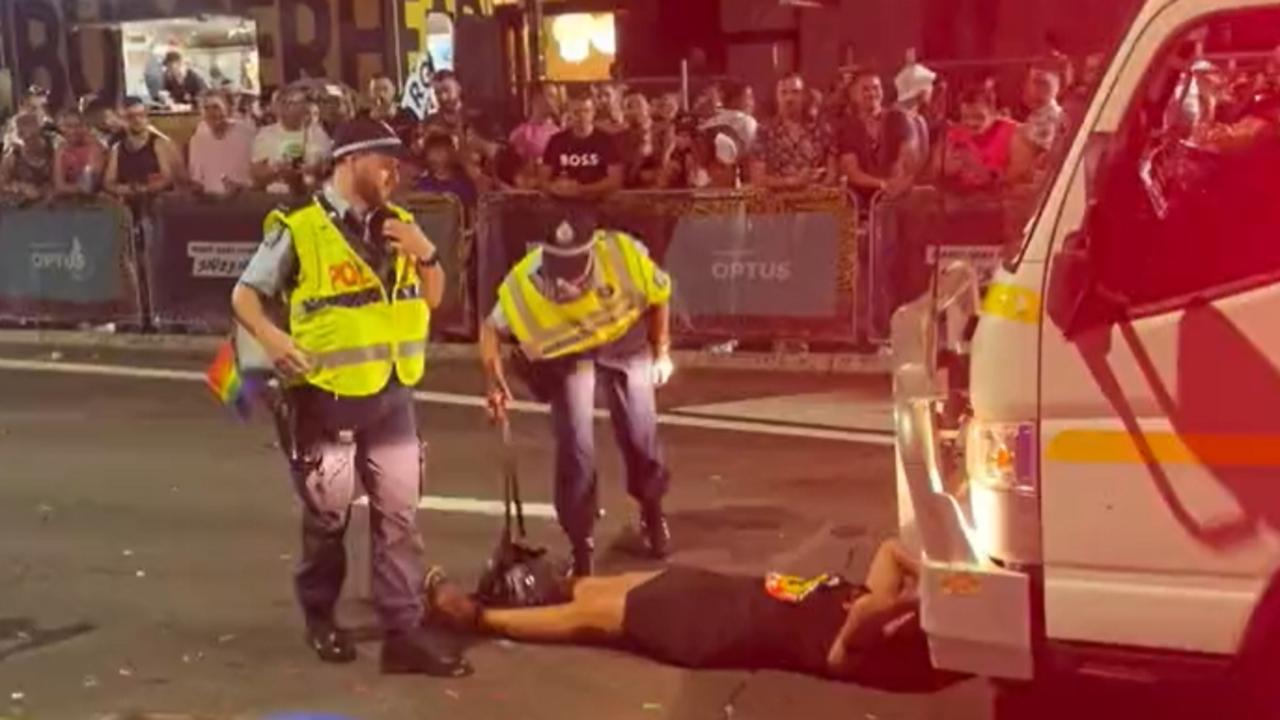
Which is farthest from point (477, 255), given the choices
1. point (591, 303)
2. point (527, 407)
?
point (591, 303)

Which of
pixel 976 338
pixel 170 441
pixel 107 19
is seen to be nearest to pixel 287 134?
pixel 170 441

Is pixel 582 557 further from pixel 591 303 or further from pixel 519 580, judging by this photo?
pixel 591 303

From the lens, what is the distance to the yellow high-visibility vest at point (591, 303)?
7562 mm

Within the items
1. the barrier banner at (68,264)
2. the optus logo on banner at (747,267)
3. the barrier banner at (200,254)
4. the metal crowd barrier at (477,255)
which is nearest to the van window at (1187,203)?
the metal crowd barrier at (477,255)

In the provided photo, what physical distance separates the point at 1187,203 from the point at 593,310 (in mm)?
3262

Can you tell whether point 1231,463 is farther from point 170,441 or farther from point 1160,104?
point 170,441

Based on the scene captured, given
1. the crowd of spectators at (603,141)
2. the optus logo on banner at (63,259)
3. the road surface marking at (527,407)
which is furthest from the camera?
the optus logo on banner at (63,259)

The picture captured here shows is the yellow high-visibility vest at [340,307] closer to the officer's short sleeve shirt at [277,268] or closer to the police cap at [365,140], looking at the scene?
the officer's short sleeve shirt at [277,268]

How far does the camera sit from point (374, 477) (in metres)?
6.72

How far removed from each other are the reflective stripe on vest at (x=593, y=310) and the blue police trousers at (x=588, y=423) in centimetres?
12

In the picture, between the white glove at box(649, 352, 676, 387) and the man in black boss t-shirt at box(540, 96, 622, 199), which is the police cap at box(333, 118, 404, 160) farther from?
the man in black boss t-shirt at box(540, 96, 622, 199)

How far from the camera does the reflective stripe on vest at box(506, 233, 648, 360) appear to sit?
298 inches

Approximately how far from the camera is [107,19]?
2378 centimetres

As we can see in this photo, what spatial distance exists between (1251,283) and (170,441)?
799 centimetres
